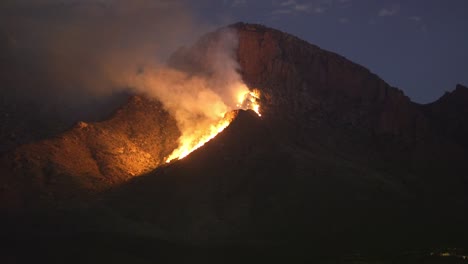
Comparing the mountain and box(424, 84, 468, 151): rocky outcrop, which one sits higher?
box(424, 84, 468, 151): rocky outcrop

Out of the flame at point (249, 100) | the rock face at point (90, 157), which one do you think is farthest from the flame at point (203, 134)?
the rock face at point (90, 157)

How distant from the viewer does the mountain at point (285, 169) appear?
318 feet

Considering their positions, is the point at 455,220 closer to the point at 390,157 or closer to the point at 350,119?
the point at 390,157

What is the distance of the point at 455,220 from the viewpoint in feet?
336

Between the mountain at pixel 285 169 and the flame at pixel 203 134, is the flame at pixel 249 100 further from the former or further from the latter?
the mountain at pixel 285 169

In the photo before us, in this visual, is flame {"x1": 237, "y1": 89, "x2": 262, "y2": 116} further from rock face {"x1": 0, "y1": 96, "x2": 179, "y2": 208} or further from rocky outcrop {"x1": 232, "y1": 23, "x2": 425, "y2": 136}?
rock face {"x1": 0, "y1": 96, "x2": 179, "y2": 208}

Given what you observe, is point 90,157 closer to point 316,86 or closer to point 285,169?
point 285,169

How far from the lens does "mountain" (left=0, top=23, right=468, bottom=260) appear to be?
318ft

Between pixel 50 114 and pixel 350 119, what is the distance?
5753 centimetres

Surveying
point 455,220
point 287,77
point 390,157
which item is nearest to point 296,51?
point 287,77

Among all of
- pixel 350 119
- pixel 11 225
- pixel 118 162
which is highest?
pixel 350 119

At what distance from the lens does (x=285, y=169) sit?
10850cm

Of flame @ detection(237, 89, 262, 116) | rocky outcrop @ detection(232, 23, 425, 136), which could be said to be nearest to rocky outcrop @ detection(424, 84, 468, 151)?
rocky outcrop @ detection(232, 23, 425, 136)

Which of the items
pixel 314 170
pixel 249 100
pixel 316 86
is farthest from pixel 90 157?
pixel 316 86
